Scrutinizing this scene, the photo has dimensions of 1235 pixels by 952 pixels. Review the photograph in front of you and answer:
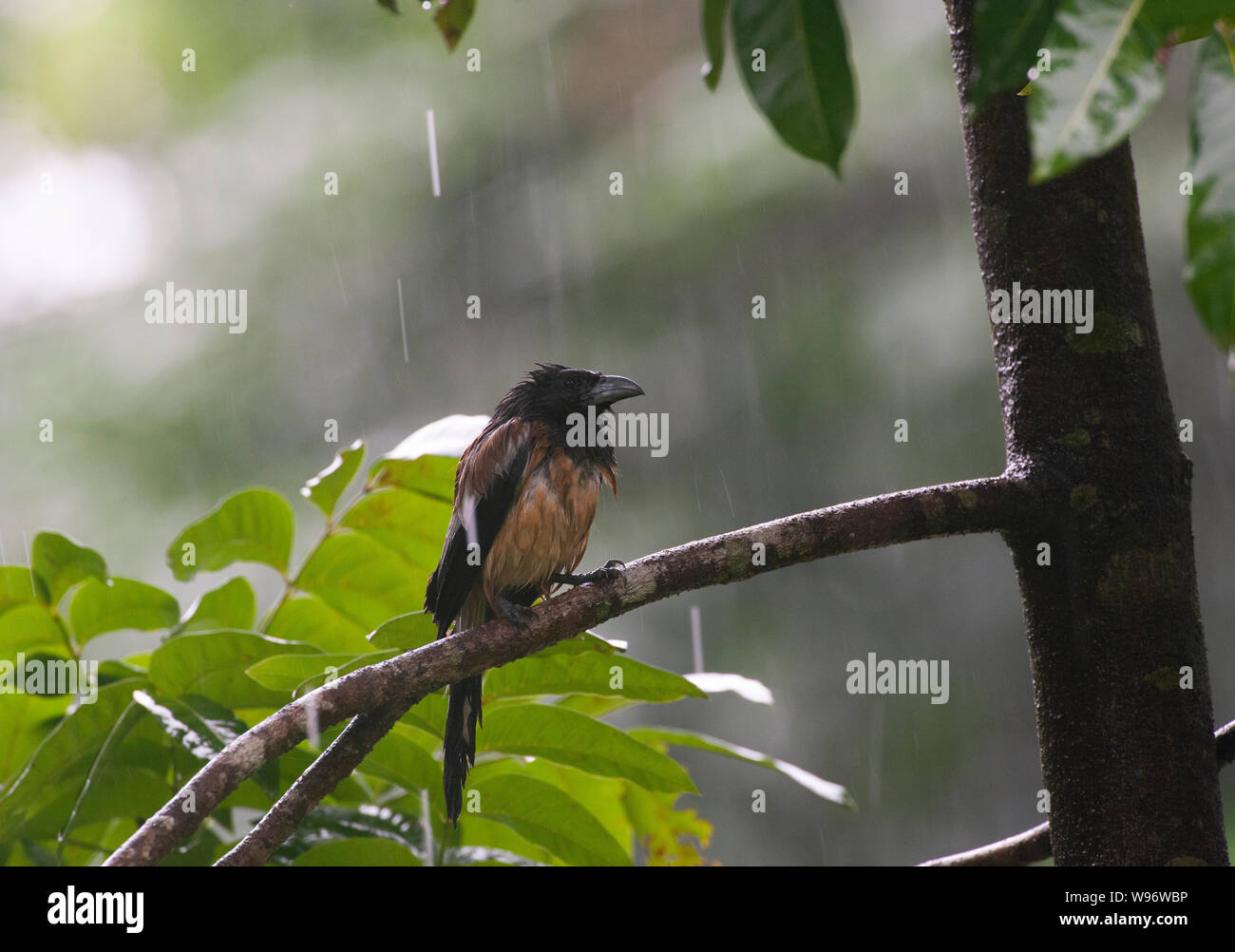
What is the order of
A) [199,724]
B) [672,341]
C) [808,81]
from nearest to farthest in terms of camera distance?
1. [808,81]
2. [199,724]
3. [672,341]

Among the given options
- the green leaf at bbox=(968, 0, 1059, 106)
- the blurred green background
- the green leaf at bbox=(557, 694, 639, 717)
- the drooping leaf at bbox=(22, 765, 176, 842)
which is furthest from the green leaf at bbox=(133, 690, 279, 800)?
the blurred green background

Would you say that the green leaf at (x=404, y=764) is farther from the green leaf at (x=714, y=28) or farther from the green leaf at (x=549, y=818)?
the green leaf at (x=714, y=28)

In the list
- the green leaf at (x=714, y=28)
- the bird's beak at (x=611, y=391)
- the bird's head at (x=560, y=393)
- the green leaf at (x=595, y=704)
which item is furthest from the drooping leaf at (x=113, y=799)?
the green leaf at (x=714, y=28)

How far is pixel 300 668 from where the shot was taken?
128 centimetres

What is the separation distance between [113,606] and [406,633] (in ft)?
2.06

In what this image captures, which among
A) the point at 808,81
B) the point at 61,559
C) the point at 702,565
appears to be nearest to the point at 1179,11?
the point at 808,81

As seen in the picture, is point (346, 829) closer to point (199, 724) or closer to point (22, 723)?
point (199, 724)

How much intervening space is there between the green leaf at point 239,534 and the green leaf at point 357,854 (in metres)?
0.52

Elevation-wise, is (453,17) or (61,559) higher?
(453,17)

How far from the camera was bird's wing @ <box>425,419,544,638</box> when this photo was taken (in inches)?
73.9

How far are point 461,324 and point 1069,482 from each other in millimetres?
5894

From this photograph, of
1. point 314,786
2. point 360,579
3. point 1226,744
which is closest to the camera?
point 314,786

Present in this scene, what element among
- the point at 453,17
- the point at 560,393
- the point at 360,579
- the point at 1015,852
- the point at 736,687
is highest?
the point at 560,393
